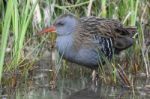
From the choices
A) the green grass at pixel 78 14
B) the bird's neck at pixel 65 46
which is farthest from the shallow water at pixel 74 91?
the bird's neck at pixel 65 46

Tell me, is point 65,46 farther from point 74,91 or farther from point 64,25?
point 74,91

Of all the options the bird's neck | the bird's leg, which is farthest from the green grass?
the bird's leg

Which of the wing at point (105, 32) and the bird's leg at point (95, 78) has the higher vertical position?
the wing at point (105, 32)

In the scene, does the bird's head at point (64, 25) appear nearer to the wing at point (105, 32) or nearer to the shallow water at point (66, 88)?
the wing at point (105, 32)

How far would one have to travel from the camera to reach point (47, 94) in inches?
221

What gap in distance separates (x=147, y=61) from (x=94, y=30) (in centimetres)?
74

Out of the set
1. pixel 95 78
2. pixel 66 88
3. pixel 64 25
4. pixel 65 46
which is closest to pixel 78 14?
pixel 64 25

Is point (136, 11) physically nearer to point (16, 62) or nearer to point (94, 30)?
point (94, 30)

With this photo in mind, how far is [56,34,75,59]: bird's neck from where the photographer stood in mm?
6157

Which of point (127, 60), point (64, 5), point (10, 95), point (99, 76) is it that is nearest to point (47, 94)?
point (10, 95)

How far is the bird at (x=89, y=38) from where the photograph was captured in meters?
6.21

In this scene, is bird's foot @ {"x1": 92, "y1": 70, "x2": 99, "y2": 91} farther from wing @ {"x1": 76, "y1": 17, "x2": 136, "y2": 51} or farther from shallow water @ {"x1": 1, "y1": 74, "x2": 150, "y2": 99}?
wing @ {"x1": 76, "y1": 17, "x2": 136, "y2": 51}

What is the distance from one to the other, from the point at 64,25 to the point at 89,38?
0.36m

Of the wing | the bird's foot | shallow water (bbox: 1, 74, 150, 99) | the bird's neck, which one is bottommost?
shallow water (bbox: 1, 74, 150, 99)
